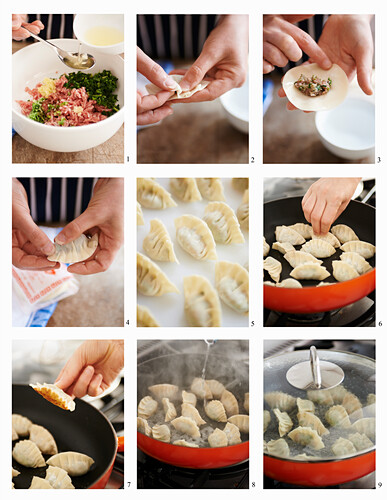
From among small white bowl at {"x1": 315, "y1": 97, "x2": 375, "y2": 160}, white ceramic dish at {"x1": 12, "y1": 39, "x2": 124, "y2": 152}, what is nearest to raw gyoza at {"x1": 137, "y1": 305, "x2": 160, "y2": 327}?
white ceramic dish at {"x1": 12, "y1": 39, "x2": 124, "y2": 152}

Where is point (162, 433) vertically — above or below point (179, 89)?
below

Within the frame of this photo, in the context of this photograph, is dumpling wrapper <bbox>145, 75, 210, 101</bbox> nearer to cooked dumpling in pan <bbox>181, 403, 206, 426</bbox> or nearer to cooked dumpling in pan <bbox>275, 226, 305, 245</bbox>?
cooked dumpling in pan <bbox>275, 226, 305, 245</bbox>

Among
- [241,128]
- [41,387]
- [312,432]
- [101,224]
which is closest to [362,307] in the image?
[312,432]

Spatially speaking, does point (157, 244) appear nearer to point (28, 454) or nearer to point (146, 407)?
point (146, 407)

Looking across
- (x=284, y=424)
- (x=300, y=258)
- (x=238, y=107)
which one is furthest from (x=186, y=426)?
(x=238, y=107)

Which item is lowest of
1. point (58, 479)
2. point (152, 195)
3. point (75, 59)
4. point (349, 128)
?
point (58, 479)

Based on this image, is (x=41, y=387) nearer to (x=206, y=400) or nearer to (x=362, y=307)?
(x=206, y=400)

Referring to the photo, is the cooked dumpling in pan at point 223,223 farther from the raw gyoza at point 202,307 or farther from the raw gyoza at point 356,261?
the raw gyoza at point 356,261

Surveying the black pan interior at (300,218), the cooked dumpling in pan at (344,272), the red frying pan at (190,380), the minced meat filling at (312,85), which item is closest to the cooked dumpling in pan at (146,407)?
the red frying pan at (190,380)
